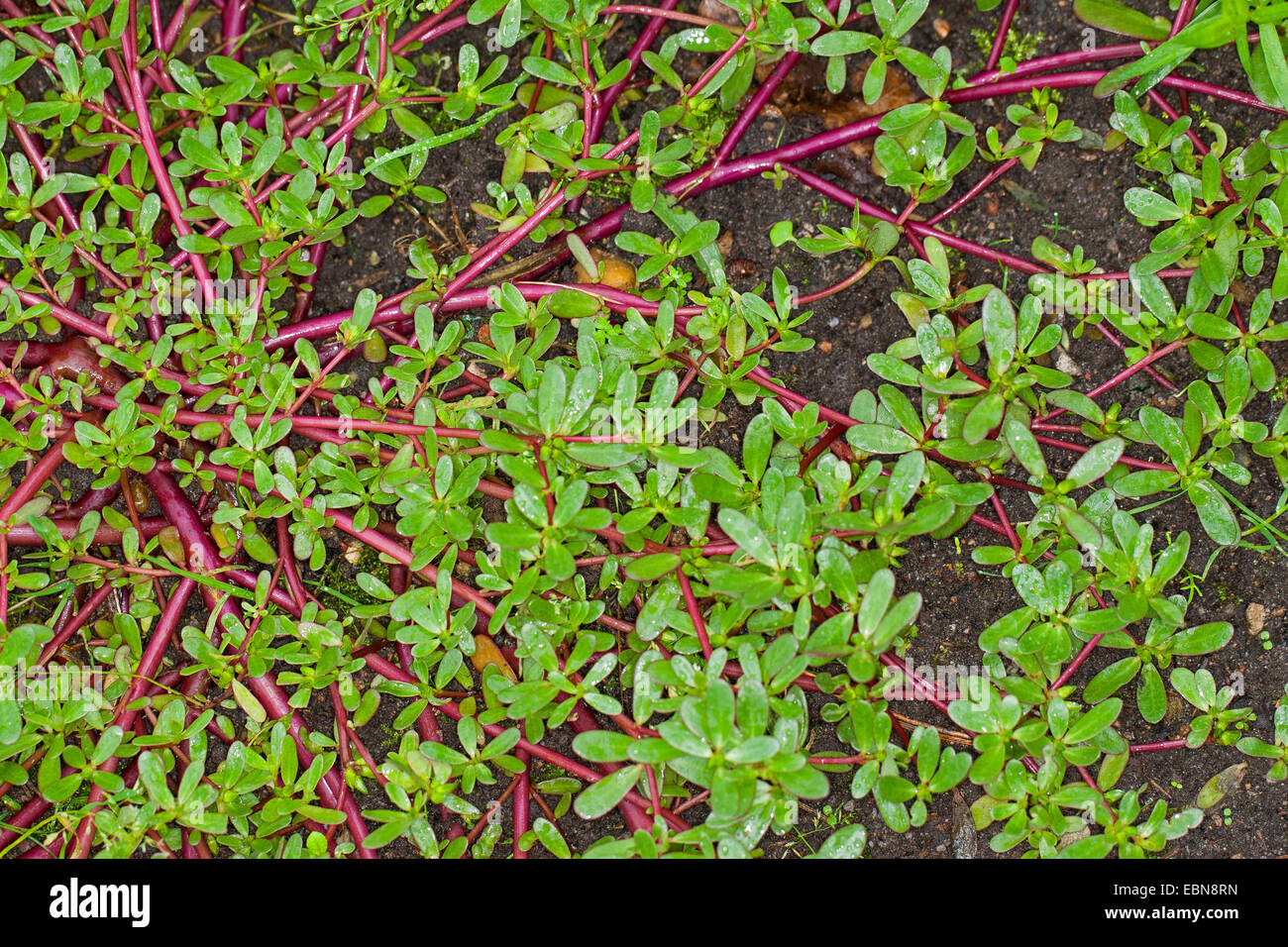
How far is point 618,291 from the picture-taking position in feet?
7.53

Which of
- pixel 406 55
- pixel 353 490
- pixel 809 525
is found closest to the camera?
pixel 809 525

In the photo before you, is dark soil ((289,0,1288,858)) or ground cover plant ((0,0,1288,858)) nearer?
ground cover plant ((0,0,1288,858))

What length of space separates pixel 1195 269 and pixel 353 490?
6.73ft

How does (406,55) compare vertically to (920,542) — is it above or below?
above

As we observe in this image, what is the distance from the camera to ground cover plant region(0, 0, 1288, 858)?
6.87 ft

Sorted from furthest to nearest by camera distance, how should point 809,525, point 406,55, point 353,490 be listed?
1. point 406,55
2. point 353,490
3. point 809,525

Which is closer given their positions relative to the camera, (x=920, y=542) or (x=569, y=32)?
(x=569, y=32)

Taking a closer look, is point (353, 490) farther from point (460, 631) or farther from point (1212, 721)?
point (1212, 721)

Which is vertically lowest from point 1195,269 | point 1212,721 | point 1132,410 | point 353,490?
point 1212,721

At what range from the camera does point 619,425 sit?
6.71 ft

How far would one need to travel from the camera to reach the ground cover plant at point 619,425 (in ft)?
6.87

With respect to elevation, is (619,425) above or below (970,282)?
below

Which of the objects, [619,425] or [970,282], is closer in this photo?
[619,425]

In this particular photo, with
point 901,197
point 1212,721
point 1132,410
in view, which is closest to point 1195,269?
point 1132,410
